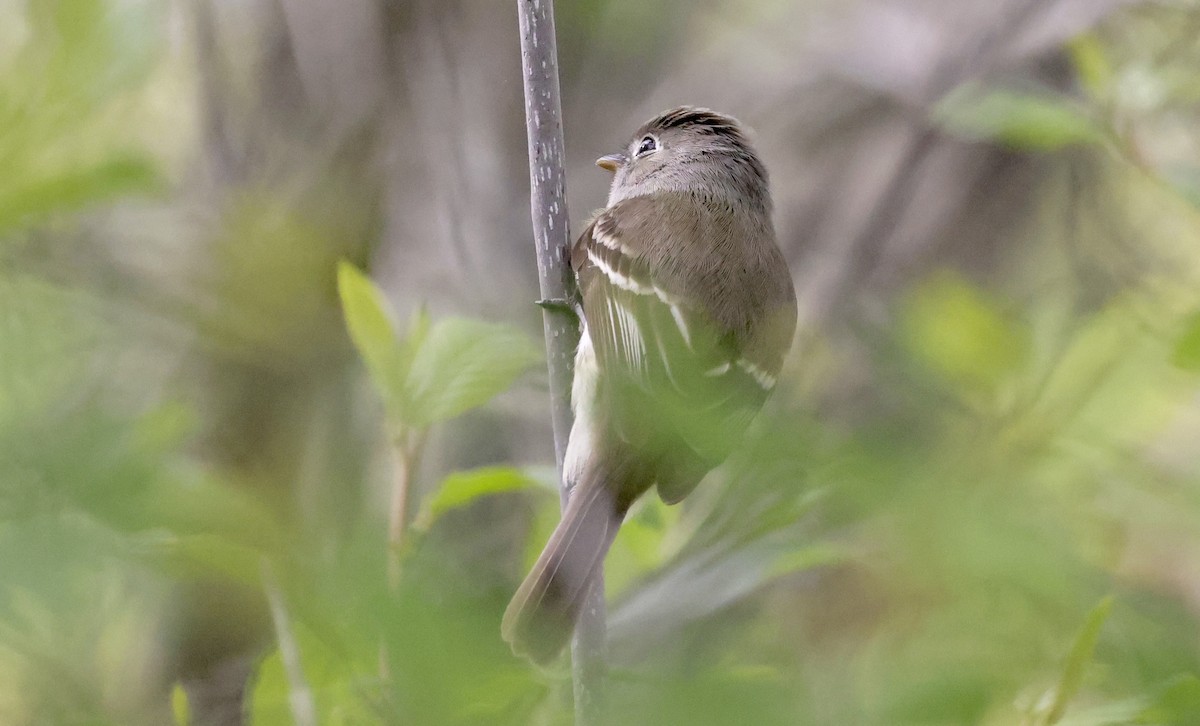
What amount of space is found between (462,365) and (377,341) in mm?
155

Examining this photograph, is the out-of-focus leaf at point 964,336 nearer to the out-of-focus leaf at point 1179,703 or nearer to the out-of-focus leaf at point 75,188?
the out-of-focus leaf at point 1179,703

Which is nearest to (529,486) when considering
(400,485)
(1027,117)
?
(400,485)

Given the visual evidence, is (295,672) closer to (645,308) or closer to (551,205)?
(551,205)

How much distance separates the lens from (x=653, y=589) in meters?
1.06

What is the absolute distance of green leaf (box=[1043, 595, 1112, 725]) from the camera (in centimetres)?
68

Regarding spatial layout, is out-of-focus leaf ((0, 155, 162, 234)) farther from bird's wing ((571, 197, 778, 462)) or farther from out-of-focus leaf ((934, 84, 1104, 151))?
out-of-focus leaf ((934, 84, 1104, 151))

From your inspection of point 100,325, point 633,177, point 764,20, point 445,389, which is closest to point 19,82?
point 100,325

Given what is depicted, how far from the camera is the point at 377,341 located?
4.07 ft

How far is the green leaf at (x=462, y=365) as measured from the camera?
110 cm

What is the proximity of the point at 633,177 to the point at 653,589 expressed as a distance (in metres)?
1.73

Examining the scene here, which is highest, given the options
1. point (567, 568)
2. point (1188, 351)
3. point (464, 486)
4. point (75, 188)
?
point (75, 188)

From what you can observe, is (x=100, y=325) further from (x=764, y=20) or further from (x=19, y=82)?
(x=764, y=20)

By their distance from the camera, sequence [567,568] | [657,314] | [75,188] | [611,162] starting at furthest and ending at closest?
1. [611,162]
2. [657,314]
3. [567,568]
4. [75,188]

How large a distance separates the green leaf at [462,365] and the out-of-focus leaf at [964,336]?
1.38 ft
